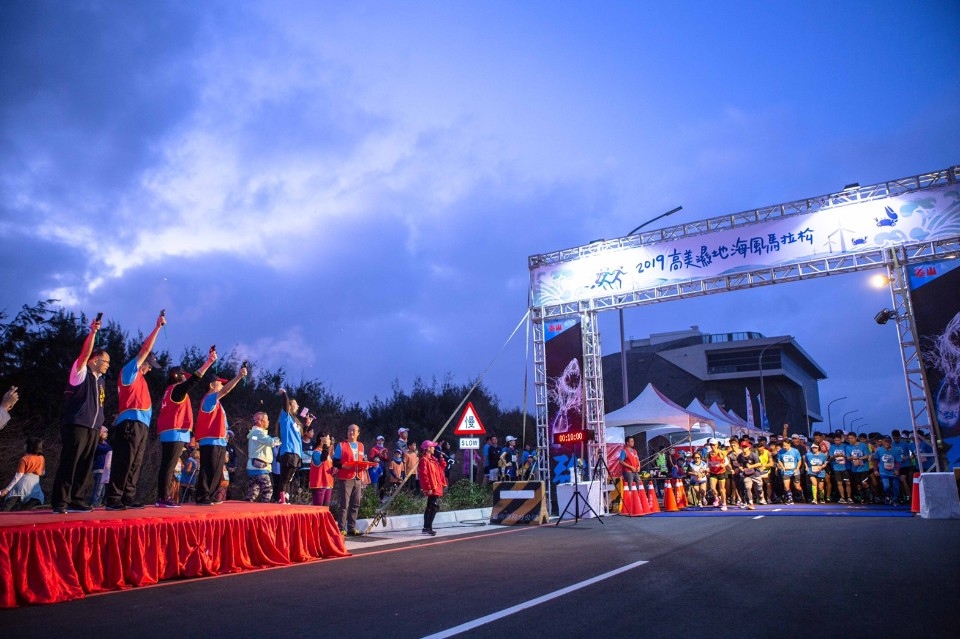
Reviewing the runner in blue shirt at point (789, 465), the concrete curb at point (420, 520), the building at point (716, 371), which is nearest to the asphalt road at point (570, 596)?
the concrete curb at point (420, 520)

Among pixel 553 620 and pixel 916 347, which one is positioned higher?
pixel 916 347

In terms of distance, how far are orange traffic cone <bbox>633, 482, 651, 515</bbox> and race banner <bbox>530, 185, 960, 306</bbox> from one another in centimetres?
493

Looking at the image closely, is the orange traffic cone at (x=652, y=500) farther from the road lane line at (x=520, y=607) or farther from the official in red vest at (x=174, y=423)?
the official in red vest at (x=174, y=423)

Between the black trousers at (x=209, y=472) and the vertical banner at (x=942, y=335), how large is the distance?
13050mm

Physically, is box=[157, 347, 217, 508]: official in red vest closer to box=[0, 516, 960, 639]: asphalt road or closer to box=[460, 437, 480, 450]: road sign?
box=[0, 516, 960, 639]: asphalt road

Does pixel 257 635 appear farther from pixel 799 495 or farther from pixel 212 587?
pixel 799 495

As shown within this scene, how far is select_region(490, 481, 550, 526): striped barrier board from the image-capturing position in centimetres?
1403

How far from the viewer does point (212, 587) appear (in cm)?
603

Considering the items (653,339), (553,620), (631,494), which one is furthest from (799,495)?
(653,339)

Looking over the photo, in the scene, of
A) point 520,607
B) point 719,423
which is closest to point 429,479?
point 520,607

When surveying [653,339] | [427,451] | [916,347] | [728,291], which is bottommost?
[427,451]

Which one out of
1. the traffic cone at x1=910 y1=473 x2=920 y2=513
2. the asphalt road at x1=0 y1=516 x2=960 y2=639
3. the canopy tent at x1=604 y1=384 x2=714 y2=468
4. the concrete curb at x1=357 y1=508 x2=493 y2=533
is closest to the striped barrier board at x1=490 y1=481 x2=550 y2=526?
the concrete curb at x1=357 y1=508 x2=493 y2=533

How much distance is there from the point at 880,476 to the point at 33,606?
1744 cm

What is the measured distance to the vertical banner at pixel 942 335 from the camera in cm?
1262
